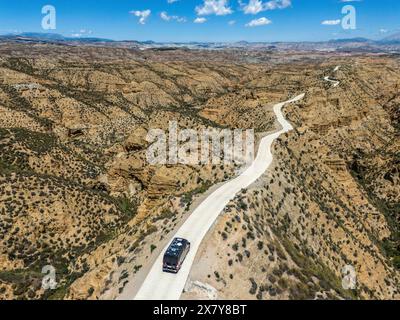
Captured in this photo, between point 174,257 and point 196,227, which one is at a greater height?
point 196,227

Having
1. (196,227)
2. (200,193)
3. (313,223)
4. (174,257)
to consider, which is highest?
(200,193)

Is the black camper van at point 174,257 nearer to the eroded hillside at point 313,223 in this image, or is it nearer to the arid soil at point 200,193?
the eroded hillside at point 313,223

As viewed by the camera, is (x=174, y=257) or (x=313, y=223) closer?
(x=174, y=257)

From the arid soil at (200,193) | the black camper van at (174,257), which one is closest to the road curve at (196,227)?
the black camper van at (174,257)

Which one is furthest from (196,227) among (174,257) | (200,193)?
(200,193)

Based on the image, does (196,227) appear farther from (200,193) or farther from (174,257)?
(200,193)
